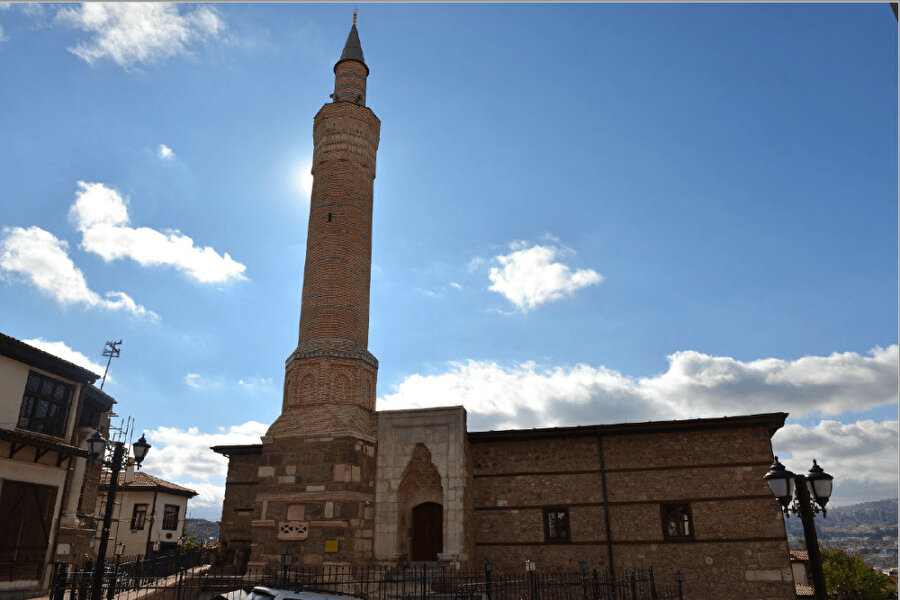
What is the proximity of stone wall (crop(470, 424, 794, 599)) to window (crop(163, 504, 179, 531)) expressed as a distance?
25.7 metres

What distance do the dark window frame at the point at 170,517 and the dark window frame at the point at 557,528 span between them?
2734 centimetres

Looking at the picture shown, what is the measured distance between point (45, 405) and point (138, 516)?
1904cm

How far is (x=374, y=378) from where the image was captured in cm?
1988

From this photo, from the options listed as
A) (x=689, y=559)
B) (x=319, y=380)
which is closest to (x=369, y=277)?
(x=319, y=380)

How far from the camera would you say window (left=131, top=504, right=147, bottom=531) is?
34500mm

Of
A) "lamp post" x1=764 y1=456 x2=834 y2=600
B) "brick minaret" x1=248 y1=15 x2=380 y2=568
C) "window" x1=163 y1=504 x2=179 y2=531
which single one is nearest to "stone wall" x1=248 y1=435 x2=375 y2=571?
"brick minaret" x1=248 y1=15 x2=380 y2=568

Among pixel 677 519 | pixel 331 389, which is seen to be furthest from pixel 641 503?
pixel 331 389

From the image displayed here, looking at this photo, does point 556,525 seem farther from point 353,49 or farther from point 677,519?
point 353,49

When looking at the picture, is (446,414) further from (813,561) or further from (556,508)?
(813,561)

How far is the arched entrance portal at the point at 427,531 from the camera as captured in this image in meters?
18.5

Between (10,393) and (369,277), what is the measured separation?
1121 centimetres

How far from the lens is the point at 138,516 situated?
34875 millimetres

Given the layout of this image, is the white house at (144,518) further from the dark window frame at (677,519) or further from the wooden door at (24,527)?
the dark window frame at (677,519)

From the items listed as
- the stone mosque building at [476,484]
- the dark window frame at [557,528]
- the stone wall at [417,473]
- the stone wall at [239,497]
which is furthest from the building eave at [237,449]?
the dark window frame at [557,528]
